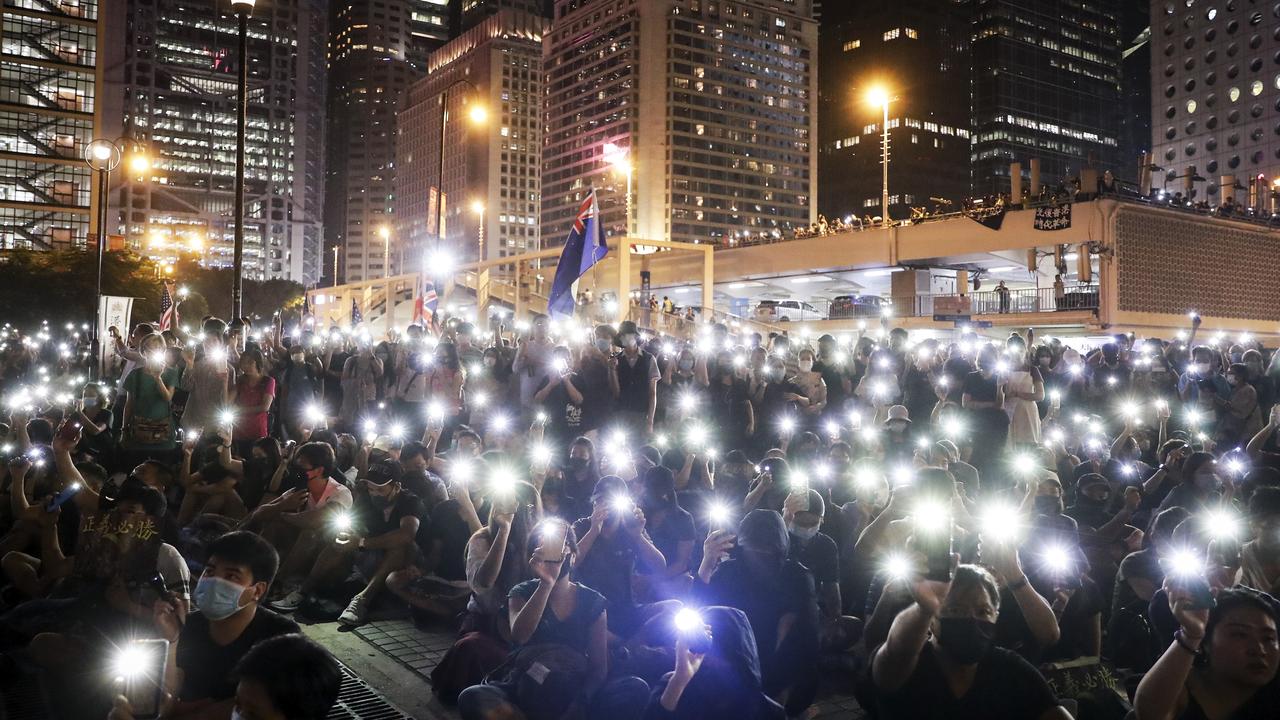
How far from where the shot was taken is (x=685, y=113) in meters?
160

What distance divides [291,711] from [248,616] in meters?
1.14

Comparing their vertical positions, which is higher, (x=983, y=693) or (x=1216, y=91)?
(x=1216, y=91)

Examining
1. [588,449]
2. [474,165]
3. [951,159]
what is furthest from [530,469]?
[474,165]

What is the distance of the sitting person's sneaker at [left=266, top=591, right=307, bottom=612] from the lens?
7.85 m

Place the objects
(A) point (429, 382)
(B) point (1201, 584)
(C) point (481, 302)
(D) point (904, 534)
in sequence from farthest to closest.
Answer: (C) point (481, 302)
(A) point (429, 382)
(D) point (904, 534)
(B) point (1201, 584)

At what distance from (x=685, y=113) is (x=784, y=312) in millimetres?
115964

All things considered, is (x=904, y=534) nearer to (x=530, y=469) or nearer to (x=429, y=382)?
(x=530, y=469)

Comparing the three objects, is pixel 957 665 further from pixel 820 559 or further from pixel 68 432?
pixel 68 432

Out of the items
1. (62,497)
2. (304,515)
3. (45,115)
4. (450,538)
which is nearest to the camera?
(62,497)

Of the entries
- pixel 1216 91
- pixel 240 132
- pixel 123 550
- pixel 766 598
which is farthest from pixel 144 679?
pixel 1216 91

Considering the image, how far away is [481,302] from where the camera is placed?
28953mm

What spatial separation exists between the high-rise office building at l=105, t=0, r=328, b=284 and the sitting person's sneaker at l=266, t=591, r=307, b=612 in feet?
453

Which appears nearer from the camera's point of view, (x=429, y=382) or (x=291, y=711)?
(x=291, y=711)

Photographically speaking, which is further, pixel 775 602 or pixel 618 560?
pixel 618 560
